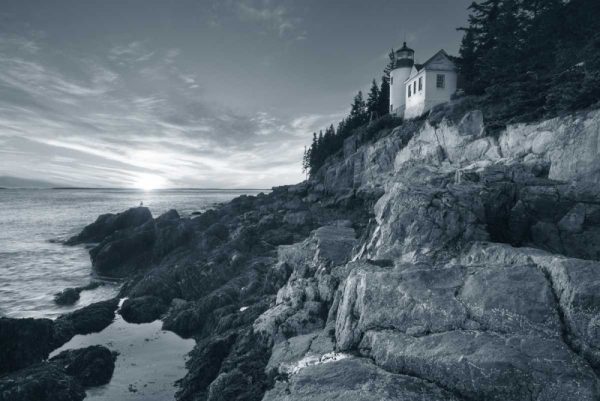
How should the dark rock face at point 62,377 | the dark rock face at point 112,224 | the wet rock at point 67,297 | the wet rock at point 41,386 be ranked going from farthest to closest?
1. the dark rock face at point 112,224
2. the wet rock at point 67,297
3. the dark rock face at point 62,377
4. the wet rock at point 41,386

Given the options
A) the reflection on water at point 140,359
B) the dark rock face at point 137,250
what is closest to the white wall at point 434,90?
the dark rock face at point 137,250

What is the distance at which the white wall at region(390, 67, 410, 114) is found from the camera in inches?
2019

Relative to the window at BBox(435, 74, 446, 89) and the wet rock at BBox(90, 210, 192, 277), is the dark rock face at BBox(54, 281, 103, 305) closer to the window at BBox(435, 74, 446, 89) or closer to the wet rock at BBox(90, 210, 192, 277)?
the wet rock at BBox(90, 210, 192, 277)

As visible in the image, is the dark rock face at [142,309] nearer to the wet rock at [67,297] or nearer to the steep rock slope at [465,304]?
the wet rock at [67,297]

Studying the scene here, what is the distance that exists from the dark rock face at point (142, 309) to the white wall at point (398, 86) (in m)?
43.3

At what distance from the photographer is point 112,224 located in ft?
152

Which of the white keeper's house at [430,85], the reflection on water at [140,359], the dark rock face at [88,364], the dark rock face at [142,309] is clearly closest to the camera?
the reflection on water at [140,359]

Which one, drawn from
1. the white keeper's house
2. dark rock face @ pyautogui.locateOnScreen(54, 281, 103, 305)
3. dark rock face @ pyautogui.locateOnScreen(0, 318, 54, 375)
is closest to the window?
the white keeper's house

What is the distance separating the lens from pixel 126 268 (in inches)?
1265

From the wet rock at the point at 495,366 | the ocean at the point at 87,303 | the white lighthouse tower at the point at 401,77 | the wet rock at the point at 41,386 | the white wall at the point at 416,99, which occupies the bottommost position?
the ocean at the point at 87,303

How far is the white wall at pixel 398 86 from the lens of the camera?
5128 centimetres

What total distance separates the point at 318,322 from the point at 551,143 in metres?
19.1

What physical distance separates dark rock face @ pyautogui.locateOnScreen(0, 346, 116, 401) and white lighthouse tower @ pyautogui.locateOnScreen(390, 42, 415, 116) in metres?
47.6

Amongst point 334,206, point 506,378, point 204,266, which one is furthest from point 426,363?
point 334,206
